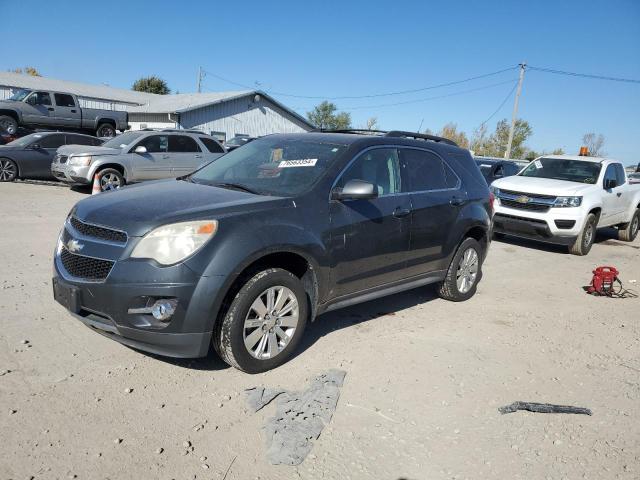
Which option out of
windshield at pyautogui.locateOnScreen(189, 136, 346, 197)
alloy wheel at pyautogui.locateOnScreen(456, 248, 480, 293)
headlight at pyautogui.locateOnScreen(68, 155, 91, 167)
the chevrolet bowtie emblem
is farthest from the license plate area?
headlight at pyautogui.locateOnScreen(68, 155, 91, 167)

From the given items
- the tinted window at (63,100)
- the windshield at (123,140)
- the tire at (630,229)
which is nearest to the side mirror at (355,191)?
the windshield at (123,140)

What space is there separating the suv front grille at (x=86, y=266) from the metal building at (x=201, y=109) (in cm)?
2798

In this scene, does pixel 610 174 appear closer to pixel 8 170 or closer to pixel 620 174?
pixel 620 174

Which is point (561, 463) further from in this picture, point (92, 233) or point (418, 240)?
point (92, 233)

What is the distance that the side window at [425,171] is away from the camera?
16.1 feet

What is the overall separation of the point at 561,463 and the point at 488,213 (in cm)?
350

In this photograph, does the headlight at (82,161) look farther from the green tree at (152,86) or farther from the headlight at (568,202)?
the green tree at (152,86)

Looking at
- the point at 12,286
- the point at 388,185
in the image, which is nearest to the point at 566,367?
the point at 388,185

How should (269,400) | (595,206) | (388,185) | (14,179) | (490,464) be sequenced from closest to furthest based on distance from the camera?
(490,464) < (269,400) < (388,185) < (595,206) < (14,179)

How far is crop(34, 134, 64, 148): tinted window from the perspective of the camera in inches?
525

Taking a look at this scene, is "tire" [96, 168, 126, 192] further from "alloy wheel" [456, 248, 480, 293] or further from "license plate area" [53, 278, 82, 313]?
"alloy wheel" [456, 248, 480, 293]

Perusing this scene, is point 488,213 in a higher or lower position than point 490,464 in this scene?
higher

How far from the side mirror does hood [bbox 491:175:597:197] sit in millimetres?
6449

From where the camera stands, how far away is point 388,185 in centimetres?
465
